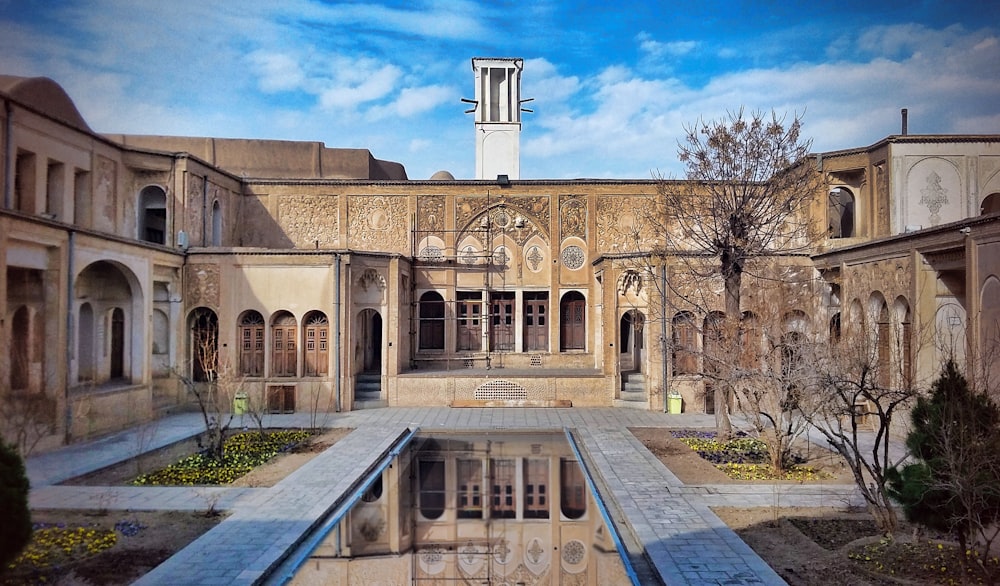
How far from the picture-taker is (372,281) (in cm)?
1912

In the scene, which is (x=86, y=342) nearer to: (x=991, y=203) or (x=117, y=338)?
(x=117, y=338)

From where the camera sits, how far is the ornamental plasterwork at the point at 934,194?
1723cm

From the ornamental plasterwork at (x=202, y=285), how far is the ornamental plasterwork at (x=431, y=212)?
7481mm

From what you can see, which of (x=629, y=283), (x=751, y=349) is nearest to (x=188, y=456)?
(x=751, y=349)

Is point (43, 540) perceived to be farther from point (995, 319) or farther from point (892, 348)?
point (892, 348)

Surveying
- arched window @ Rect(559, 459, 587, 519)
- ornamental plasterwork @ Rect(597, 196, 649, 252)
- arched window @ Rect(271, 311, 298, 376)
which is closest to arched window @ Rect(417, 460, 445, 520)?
arched window @ Rect(559, 459, 587, 519)

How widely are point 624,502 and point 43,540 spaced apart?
299 inches

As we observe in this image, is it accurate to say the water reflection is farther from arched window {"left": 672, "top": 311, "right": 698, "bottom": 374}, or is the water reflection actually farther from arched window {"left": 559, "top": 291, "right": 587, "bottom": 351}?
arched window {"left": 559, "top": 291, "right": 587, "bottom": 351}

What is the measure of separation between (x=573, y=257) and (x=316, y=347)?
9723 millimetres

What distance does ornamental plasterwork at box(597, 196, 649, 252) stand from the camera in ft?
75.0

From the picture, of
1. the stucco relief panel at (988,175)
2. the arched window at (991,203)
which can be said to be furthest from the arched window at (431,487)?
the arched window at (991,203)

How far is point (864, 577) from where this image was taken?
21.5ft

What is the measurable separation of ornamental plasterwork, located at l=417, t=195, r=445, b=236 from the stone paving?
910cm

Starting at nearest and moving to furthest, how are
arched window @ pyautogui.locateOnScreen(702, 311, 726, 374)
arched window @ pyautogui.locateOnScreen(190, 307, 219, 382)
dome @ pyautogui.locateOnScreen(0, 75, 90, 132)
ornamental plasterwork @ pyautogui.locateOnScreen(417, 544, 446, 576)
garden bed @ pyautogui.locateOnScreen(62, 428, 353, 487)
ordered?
ornamental plasterwork @ pyautogui.locateOnScreen(417, 544, 446, 576) < garden bed @ pyautogui.locateOnScreen(62, 428, 353, 487) < arched window @ pyautogui.locateOnScreen(702, 311, 726, 374) < dome @ pyautogui.locateOnScreen(0, 75, 90, 132) < arched window @ pyautogui.locateOnScreen(190, 307, 219, 382)
